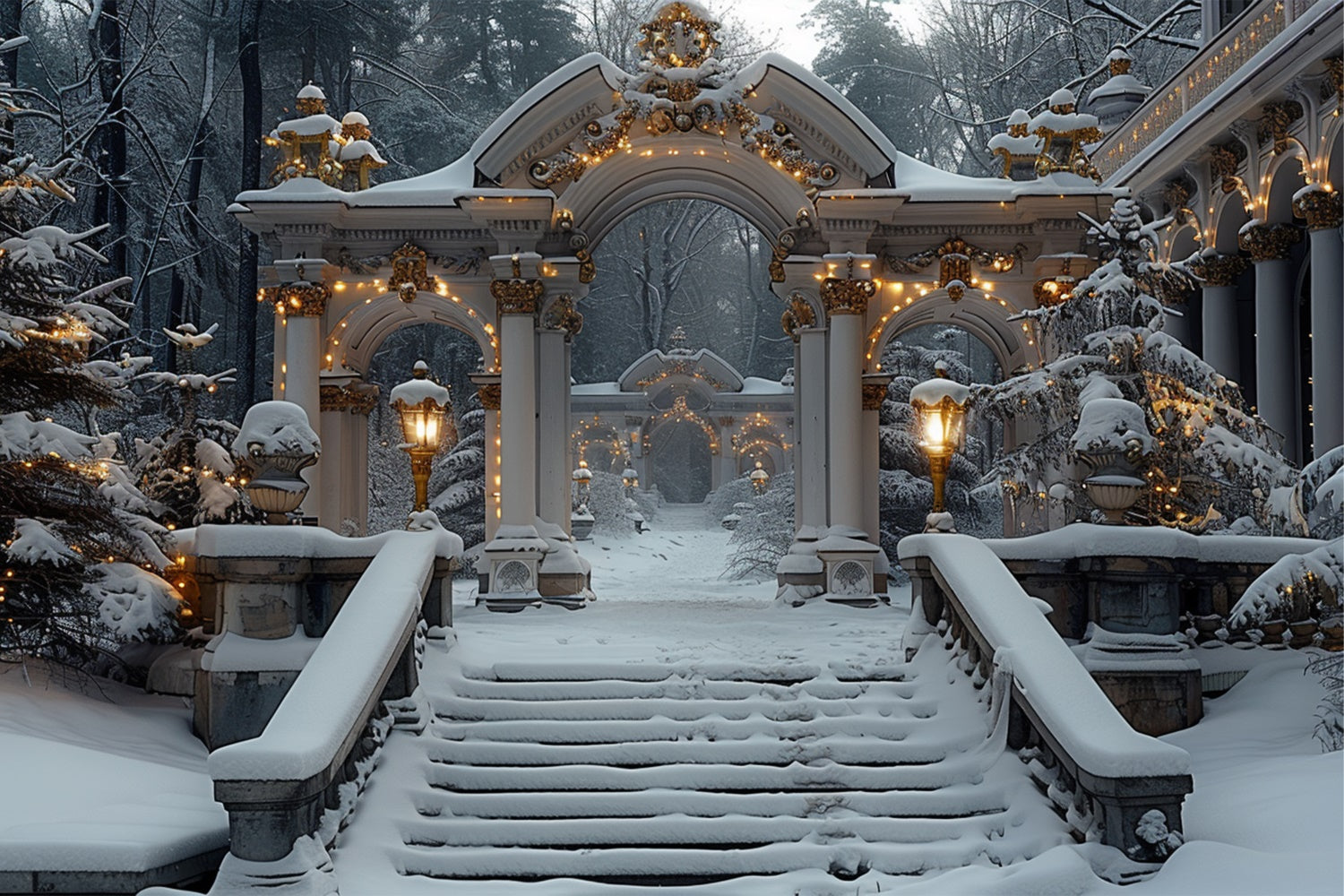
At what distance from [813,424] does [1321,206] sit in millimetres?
6765

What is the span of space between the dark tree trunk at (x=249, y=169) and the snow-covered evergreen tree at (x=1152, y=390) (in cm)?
1711

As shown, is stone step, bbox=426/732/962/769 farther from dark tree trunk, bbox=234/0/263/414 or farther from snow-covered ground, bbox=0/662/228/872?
dark tree trunk, bbox=234/0/263/414

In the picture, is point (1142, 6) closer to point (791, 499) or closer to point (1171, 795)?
point (791, 499)

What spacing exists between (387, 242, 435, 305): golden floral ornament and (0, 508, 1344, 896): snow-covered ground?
475 centimetres

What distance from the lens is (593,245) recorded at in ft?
52.1

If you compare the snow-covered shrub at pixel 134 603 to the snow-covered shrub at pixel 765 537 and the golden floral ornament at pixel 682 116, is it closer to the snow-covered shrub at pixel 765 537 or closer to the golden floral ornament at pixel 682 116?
the golden floral ornament at pixel 682 116

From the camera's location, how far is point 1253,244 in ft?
54.8

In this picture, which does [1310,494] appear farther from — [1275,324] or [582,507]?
[582,507]

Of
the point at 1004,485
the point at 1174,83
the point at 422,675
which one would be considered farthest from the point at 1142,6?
the point at 422,675

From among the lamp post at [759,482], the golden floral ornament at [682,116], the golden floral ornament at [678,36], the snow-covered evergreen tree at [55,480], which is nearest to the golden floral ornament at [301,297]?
the golden floral ornament at [682,116]

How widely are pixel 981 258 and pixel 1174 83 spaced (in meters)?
6.69

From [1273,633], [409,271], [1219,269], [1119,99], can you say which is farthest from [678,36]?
[1119,99]

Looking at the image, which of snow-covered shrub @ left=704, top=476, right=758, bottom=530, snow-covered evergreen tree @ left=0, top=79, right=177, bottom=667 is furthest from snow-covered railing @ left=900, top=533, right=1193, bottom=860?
snow-covered shrub @ left=704, top=476, right=758, bottom=530

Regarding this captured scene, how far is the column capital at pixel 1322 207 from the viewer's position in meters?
14.7
